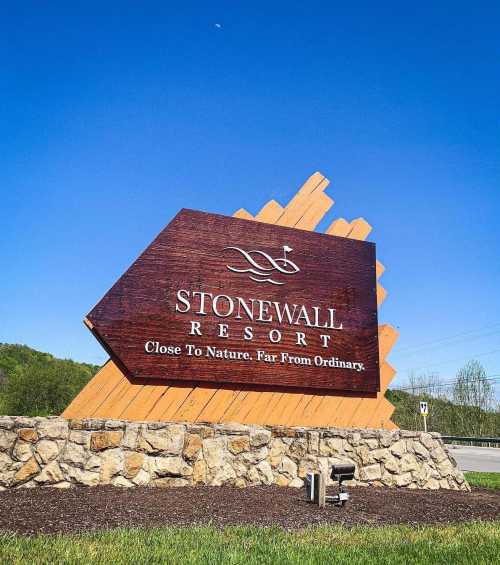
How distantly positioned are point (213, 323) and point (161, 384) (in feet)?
3.91

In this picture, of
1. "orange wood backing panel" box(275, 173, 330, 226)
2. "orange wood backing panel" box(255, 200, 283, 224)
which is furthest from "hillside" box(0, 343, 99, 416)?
"orange wood backing panel" box(275, 173, 330, 226)

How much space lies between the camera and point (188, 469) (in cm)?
680

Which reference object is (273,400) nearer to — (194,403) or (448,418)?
(194,403)

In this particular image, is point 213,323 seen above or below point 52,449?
above

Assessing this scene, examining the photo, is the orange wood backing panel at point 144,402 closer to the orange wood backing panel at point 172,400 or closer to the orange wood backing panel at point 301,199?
the orange wood backing panel at point 172,400

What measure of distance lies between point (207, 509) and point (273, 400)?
9.20 feet

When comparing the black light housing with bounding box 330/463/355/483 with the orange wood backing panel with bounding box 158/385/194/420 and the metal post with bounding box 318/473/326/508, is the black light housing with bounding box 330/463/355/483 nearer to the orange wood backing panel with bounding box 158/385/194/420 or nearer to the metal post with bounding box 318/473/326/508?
the metal post with bounding box 318/473/326/508

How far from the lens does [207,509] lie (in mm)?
5410

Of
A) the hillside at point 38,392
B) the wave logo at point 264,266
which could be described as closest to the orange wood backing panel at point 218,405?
the wave logo at point 264,266

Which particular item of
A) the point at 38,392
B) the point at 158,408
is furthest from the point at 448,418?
the point at 158,408

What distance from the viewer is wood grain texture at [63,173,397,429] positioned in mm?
7184

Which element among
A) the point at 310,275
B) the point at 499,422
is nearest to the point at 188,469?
the point at 310,275

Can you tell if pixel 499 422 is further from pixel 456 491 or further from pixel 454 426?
pixel 456 491

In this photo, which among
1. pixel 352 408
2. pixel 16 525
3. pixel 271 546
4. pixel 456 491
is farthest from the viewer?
pixel 352 408
